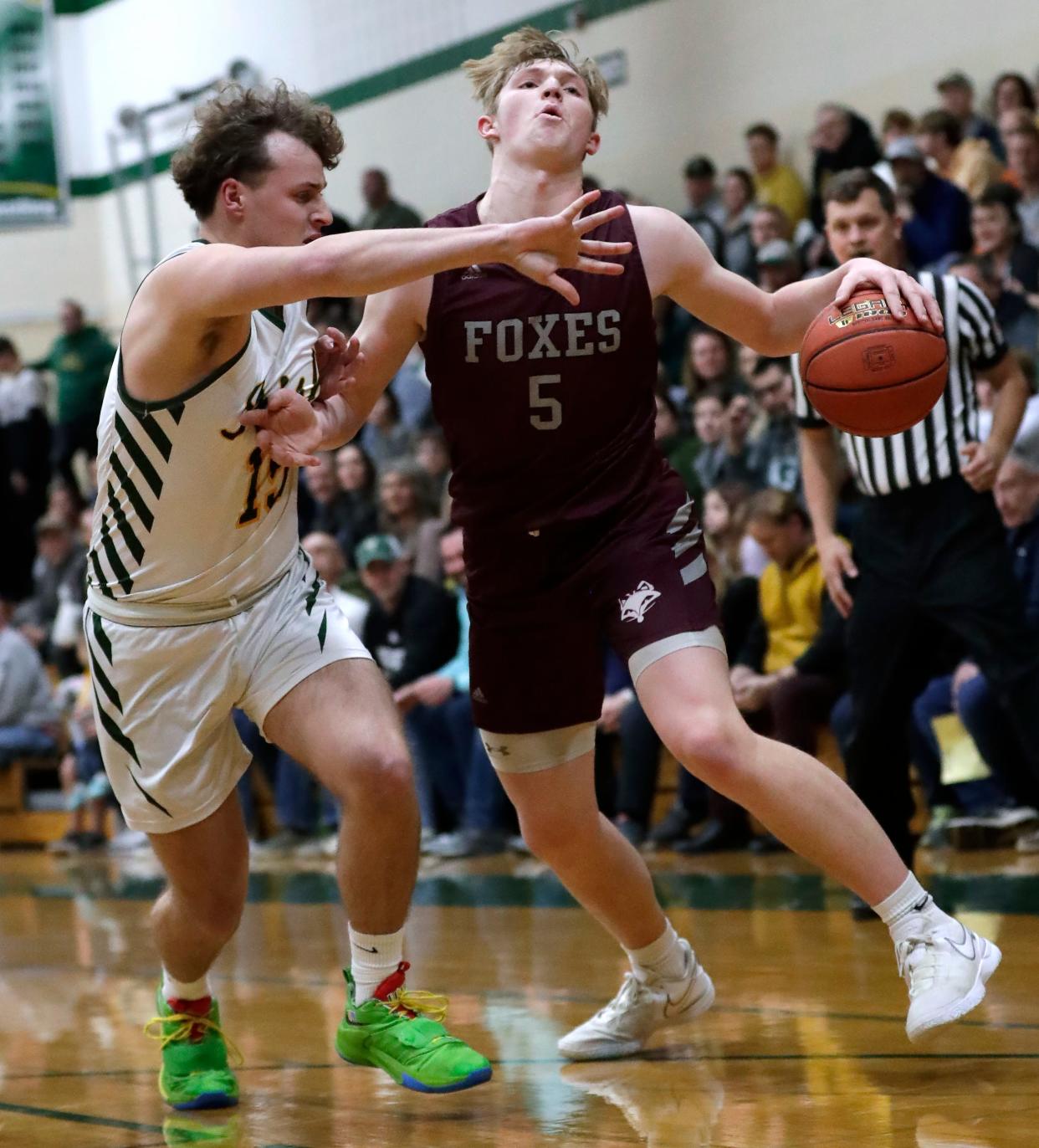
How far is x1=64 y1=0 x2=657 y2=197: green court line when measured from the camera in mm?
14398

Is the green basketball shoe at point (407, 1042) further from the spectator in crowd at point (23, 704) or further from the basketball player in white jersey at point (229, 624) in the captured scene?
the spectator in crowd at point (23, 704)

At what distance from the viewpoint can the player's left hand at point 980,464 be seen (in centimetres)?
549

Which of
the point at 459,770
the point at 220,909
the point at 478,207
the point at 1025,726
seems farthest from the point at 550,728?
the point at 459,770

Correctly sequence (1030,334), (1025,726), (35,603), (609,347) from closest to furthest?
(609,347) → (1025,726) → (1030,334) → (35,603)

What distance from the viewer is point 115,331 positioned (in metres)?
20.2

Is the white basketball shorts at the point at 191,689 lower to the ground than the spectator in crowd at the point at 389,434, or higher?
lower

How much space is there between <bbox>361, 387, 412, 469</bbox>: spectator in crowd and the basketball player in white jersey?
8334 millimetres

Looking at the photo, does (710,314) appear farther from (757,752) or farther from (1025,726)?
(1025,726)

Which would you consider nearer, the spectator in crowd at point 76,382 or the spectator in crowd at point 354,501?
the spectator in crowd at point 354,501

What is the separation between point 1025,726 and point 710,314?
2.29 m

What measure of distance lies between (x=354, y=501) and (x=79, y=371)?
18.5ft

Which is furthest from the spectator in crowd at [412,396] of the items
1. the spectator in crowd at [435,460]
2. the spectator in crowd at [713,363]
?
the spectator in crowd at [713,363]

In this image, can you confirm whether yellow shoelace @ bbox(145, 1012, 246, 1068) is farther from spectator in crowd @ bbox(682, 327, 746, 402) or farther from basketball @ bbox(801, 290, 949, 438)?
spectator in crowd @ bbox(682, 327, 746, 402)

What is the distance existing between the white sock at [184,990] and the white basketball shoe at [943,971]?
155 cm
